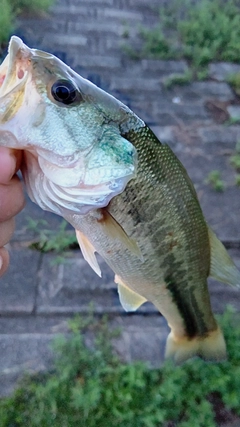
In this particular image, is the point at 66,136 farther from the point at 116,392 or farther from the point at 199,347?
the point at 116,392

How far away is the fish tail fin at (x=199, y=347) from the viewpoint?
57.9 inches

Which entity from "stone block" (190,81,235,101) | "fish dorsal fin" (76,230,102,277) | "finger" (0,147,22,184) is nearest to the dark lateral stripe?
"fish dorsal fin" (76,230,102,277)

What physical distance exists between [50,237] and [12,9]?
270 centimetres

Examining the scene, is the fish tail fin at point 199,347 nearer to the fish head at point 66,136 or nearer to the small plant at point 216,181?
the fish head at point 66,136

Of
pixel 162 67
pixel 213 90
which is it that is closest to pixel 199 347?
pixel 213 90

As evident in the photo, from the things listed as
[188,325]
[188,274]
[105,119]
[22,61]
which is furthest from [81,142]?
[188,325]

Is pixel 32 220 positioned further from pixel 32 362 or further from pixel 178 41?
pixel 178 41

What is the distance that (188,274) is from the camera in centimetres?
121

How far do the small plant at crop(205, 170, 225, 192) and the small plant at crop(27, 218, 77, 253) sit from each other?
2.90 feet

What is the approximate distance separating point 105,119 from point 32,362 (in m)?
1.16

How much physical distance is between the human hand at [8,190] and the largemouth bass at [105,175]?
21 mm

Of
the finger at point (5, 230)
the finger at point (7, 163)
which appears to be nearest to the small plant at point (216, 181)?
the finger at point (5, 230)

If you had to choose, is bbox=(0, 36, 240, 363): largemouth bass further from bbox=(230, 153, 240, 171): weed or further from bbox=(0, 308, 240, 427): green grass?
bbox=(230, 153, 240, 171): weed

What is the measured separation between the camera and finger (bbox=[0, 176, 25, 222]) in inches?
34.2
